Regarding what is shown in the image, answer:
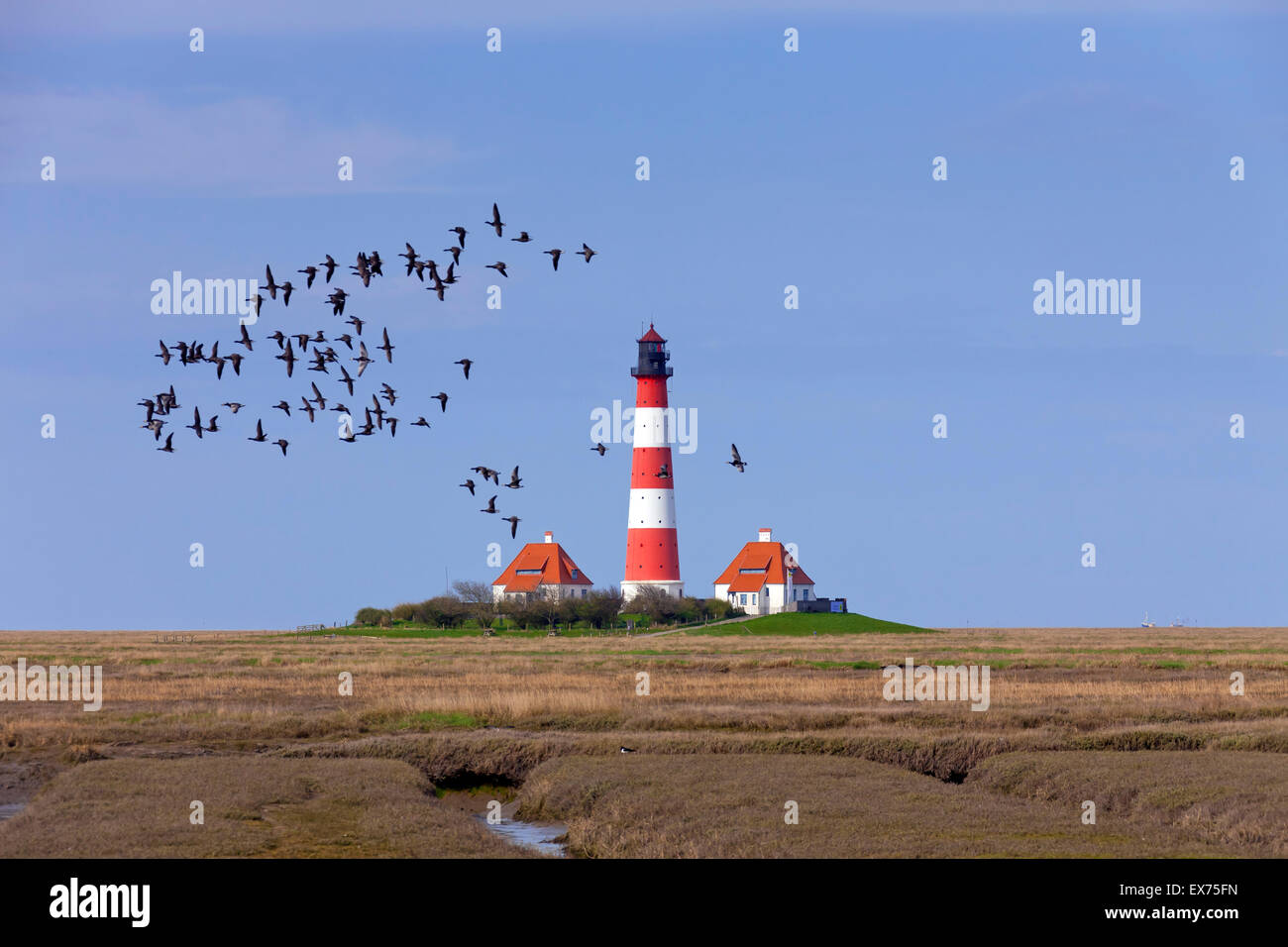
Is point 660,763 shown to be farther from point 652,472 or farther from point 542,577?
point 542,577

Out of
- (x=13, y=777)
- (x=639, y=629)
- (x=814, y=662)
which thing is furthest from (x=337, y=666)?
(x=639, y=629)

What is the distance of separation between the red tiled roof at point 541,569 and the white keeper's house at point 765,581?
1252cm

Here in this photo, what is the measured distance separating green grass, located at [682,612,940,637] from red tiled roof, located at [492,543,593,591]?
20864 millimetres

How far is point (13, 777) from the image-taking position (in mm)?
32062

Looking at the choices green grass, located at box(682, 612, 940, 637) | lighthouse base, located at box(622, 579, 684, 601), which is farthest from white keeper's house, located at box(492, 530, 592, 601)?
green grass, located at box(682, 612, 940, 637)

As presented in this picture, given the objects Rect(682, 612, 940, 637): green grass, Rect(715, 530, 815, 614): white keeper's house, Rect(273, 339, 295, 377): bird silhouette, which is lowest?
Rect(682, 612, 940, 637): green grass

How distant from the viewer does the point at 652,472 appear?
324 ft

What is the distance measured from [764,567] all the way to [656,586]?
18.7 m

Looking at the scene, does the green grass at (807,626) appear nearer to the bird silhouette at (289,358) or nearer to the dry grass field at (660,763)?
the dry grass field at (660,763)

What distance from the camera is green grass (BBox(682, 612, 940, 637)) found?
3905 inches

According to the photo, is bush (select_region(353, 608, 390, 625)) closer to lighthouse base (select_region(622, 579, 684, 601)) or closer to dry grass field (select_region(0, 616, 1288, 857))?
lighthouse base (select_region(622, 579, 684, 601))

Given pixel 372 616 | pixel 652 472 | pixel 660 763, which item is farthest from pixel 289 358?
pixel 372 616

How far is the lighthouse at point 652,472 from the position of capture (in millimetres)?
99438
